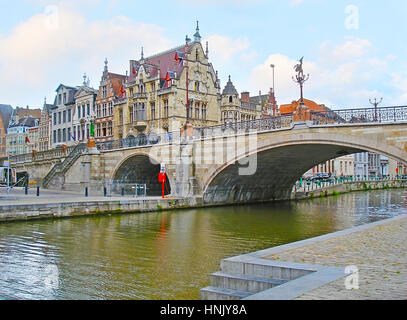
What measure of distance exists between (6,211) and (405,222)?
15.4m

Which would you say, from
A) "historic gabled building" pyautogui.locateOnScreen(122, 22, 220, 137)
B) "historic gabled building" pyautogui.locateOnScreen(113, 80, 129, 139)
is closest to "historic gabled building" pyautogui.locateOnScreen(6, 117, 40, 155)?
"historic gabled building" pyautogui.locateOnScreen(113, 80, 129, 139)

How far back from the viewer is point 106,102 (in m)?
51.2

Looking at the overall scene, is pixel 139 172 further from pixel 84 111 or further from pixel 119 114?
pixel 84 111

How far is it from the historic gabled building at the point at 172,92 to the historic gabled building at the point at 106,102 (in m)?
3.57

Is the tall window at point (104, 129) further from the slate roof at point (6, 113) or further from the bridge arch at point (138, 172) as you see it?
the slate roof at point (6, 113)

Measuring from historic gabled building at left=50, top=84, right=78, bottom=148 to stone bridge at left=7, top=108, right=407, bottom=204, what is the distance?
19471 millimetres

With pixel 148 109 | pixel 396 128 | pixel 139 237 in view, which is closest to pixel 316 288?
pixel 139 237

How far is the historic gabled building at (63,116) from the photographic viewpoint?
192 feet

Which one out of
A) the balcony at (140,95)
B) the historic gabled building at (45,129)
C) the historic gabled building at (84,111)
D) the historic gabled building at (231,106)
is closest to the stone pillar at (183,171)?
the balcony at (140,95)

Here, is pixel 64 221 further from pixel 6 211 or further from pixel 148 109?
pixel 148 109

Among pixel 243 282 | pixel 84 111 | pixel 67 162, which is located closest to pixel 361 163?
pixel 84 111

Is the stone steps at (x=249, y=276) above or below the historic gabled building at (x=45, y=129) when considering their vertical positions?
below

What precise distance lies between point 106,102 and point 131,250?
132 ft

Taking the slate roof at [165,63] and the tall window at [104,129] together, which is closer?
the slate roof at [165,63]
